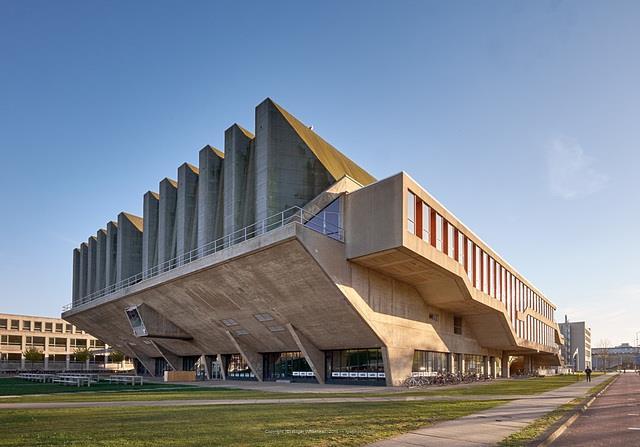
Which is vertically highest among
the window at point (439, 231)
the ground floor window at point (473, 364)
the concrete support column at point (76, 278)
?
the window at point (439, 231)

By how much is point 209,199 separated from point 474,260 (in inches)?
905

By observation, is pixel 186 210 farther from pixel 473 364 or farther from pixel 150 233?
pixel 473 364

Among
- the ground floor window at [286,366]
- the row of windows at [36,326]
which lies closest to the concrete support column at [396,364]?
the ground floor window at [286,366]

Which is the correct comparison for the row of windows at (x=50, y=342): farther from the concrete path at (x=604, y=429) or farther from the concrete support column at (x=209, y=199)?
the concrete path at (x=604, y=429)

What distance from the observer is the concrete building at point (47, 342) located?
10650 centimetres

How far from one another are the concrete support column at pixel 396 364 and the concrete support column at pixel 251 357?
44.6ft

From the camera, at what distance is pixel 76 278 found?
80000 millimetres

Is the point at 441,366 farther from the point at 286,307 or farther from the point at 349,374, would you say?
the point at 286,307

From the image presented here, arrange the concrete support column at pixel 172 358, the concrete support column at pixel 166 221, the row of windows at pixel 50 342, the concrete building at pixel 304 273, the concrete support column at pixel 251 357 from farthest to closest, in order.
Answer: the row of windows at pixel 50 342, the concrete support column at pixel 172 358, the concrete support column at pixel 166 221, the concrete support column at pixel 251 357, the concrete building at pixel 304 273

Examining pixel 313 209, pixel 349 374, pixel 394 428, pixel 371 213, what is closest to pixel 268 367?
pixel 349 374

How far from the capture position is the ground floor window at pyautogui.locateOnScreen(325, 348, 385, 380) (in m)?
37.2

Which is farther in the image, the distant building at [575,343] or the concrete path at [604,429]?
the distant building at [575,343]

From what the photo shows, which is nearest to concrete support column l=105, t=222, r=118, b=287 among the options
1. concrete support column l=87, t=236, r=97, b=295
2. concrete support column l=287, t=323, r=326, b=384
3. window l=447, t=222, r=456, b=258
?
concrete support column l=87, t=236, r=97, b=295

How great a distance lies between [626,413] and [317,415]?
38.5 ft
